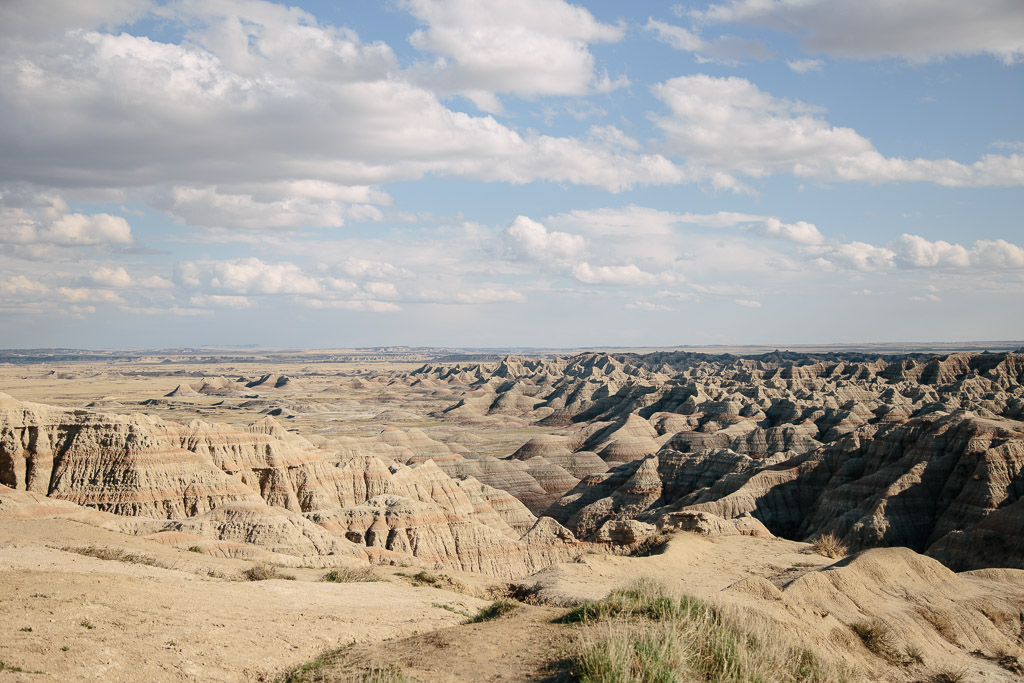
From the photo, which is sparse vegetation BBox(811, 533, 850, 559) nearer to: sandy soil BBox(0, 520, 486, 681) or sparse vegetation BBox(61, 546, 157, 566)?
sandy soil BBox(0, 520, 486, 681)

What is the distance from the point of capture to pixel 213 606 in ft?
54.4

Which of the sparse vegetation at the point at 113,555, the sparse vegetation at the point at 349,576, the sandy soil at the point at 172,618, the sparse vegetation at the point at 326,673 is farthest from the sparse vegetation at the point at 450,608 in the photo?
the sparse vegetation at the point at 113,555

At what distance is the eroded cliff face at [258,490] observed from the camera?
36375 millimetres

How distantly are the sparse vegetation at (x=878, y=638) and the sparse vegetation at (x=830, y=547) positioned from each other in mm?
19721

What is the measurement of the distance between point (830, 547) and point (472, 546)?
20.9 meters

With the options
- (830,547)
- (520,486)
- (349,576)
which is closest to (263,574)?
(349,576)

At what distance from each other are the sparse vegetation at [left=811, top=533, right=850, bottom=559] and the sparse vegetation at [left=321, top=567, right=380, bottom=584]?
2591 cm

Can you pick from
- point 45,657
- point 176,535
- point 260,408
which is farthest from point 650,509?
point 260,408

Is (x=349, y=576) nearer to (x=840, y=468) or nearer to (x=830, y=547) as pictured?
(x=830, y=547)

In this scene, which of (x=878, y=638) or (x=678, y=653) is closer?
(x=678, y=653)

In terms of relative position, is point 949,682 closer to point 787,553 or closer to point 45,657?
point 45,657

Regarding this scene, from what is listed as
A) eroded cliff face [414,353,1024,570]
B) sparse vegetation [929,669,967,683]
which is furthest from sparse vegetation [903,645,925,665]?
eroded cliff face [414,353,1024,570]

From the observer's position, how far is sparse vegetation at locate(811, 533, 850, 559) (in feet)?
131

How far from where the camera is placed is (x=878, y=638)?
19953 mm
